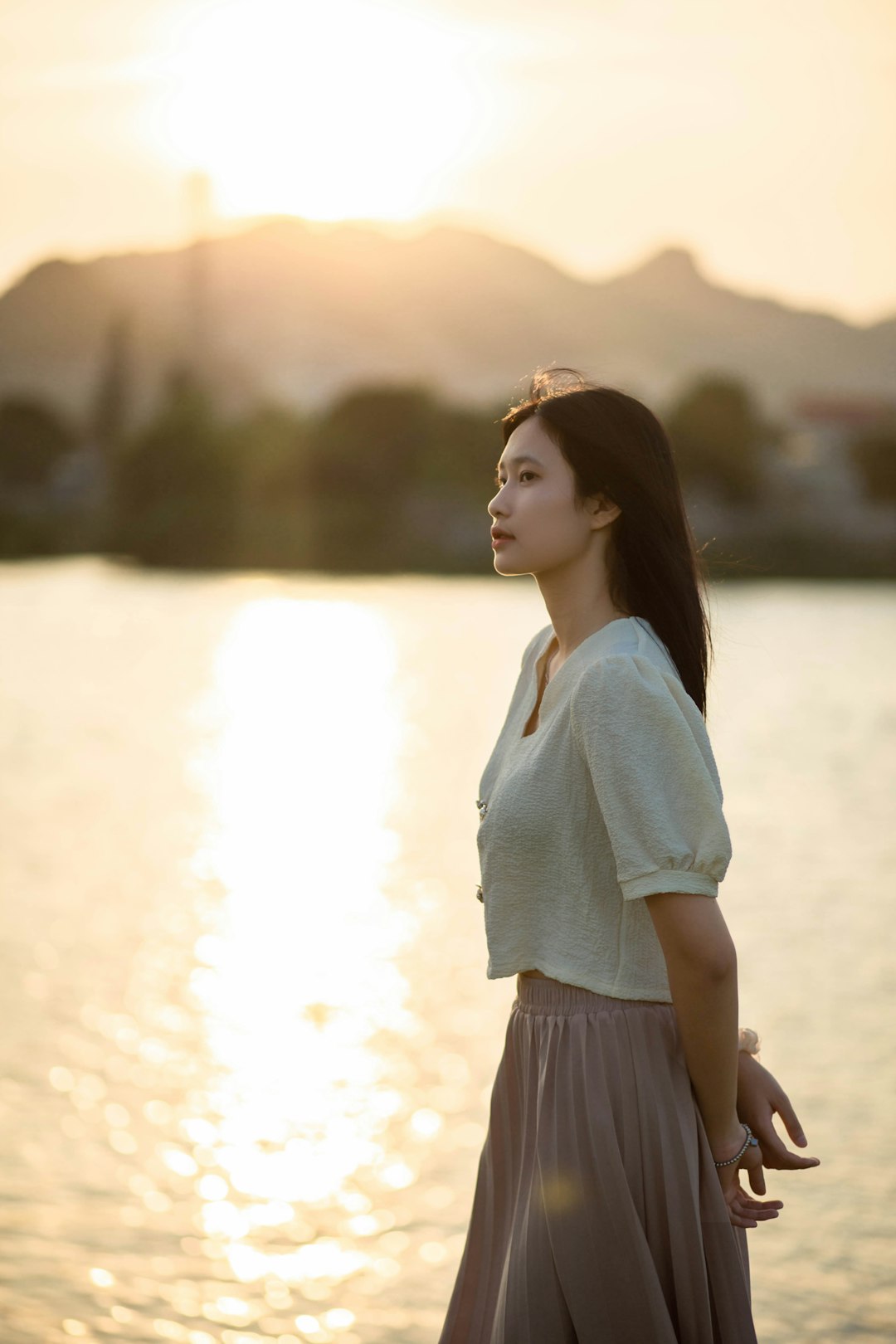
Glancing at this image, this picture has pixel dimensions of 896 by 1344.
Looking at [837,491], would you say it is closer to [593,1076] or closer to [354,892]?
[354,892]

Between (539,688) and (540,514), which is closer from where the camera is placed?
(540,514)

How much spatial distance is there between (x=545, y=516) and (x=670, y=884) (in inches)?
17.4

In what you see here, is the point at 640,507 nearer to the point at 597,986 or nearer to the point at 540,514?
the point at 540,514

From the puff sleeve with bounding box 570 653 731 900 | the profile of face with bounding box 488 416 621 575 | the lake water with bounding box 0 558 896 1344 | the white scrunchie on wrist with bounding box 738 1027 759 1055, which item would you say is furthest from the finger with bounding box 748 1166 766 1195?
the lake water with bounding box 0 558 896 1344

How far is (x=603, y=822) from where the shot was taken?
68.4 inches

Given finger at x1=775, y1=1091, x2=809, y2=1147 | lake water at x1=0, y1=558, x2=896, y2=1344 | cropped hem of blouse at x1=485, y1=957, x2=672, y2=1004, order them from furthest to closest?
lake water at x1=0, y1=558, x2=896, y2=1344, finger at x1=775, y1=1091, x2=809, y2=1147, cropped hem of blouse at x1=485, y1=957, x2=672, y2=1004

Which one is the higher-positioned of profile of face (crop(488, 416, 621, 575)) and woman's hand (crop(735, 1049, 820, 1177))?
profile of face (crop(488, 416, 621, 575))

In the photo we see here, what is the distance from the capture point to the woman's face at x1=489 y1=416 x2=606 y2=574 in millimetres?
1803

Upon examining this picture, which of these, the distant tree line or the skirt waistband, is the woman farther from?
the distant tree line

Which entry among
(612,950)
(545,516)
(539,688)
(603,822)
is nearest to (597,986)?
(612,950)

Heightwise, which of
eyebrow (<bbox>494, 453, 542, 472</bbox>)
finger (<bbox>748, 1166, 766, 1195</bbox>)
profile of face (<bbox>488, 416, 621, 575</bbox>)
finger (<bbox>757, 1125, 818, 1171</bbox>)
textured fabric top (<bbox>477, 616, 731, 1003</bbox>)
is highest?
eyebrow (<bbox>494, 453, 542, 472</bbox>)

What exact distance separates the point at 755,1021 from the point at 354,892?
3.23 m

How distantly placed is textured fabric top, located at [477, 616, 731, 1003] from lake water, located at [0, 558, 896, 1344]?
4.32 ft

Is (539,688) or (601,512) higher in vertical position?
(601,512)
